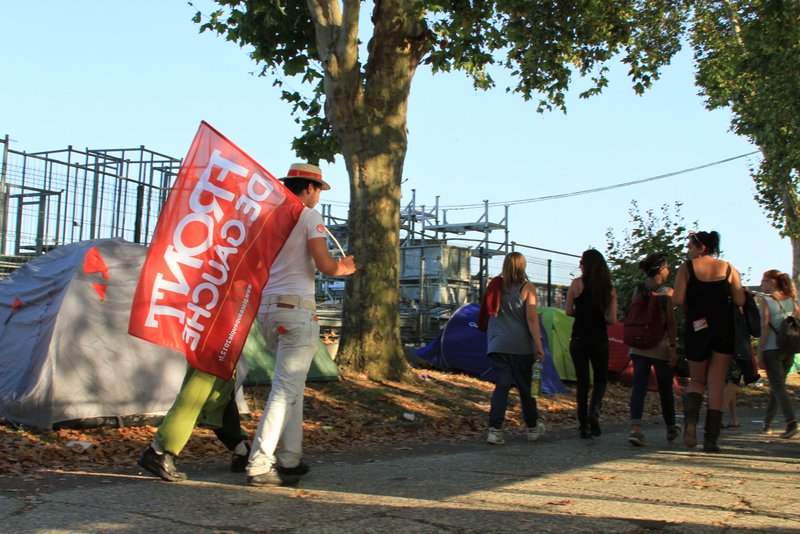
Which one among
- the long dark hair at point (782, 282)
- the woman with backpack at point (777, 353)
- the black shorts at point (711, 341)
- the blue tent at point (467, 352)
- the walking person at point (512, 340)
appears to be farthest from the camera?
the blue tent at point (467, 352)

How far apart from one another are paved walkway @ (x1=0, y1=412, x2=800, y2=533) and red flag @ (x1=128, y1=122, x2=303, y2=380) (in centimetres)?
89

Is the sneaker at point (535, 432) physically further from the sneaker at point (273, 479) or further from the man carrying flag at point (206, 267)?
the man carrying flag at point (206, 267)

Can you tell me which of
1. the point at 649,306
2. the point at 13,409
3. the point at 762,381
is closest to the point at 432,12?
the point at 649,306

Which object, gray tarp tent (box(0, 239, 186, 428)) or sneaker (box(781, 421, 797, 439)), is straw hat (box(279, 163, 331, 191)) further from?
sneaker (box(781, 421, 797, 439))

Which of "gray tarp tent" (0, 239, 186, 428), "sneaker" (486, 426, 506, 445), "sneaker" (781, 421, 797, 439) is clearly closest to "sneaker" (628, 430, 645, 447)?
"sneaker" (486, 426, 506, 445)

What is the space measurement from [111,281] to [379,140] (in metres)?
3.98

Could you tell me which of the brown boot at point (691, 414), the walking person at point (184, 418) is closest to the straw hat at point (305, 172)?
the walking person at point (184, 418)

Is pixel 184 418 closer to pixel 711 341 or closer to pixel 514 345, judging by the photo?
pixel 514 345

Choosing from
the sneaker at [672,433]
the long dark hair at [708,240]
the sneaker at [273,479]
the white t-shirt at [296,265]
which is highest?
the long dark hair at [708,240]

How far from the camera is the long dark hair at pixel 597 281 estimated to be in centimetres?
841

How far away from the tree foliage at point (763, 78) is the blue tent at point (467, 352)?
6088 mm

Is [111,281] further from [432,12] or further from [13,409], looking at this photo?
[432,12]

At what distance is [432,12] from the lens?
10492mm

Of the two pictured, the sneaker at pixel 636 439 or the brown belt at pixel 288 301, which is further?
the sneaker at pixel 636 439
